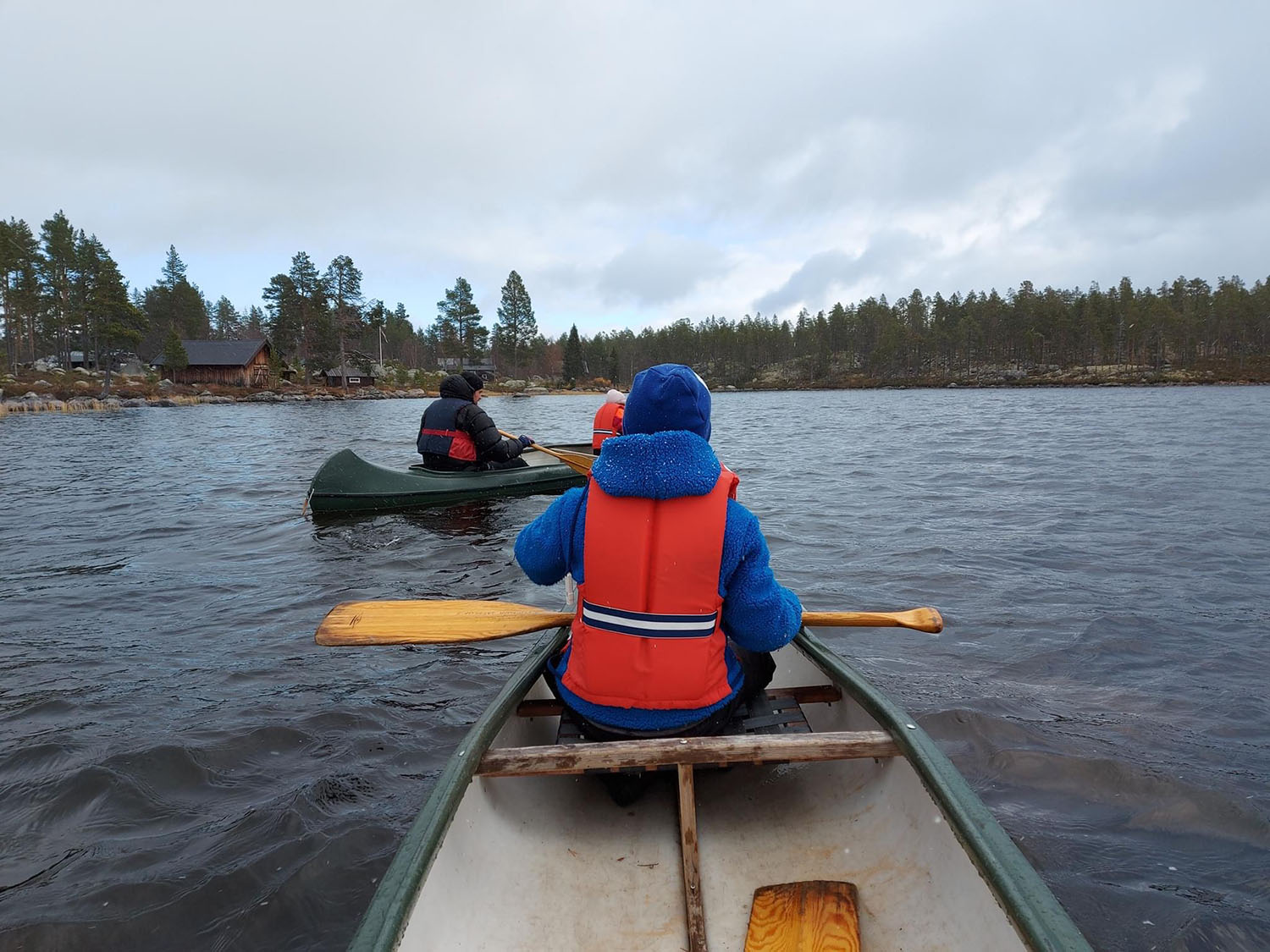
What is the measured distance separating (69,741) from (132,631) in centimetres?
197

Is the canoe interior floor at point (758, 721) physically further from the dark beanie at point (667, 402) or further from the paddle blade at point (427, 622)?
the dark beanie at point (667, 402)

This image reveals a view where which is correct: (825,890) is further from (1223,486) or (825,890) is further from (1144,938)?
(1223,486)

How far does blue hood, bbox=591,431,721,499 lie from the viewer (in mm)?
2357

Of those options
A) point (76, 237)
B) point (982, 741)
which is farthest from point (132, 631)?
point (76, 237)

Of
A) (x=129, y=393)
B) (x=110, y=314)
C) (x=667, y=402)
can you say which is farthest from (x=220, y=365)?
(x=667, y=402)

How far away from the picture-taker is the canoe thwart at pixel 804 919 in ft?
7.02

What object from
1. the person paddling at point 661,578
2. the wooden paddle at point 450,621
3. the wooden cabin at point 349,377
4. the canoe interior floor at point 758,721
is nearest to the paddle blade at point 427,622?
the wooden paddle at point 450,621

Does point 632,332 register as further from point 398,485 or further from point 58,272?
point 398,485

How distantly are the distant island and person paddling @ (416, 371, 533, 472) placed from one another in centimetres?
3851

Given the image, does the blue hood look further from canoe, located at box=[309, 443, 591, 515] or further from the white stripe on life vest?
canoe, located at box=[309, 443, 591, 515]

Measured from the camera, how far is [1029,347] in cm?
9081

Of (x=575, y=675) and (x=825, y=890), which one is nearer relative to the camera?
(x=825, y=890)

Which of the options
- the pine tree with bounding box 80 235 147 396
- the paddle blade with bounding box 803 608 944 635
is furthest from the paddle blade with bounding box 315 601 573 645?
the pine tree with bounding box 80 235 147 396

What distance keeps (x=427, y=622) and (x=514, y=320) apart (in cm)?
8627
